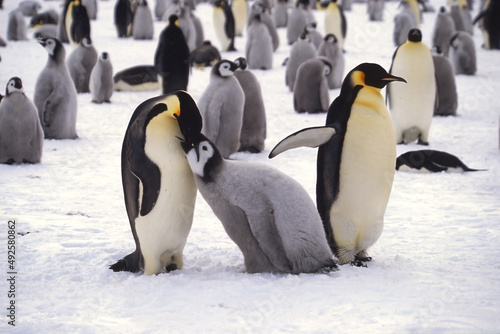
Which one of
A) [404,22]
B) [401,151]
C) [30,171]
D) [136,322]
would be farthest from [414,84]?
[404,22]

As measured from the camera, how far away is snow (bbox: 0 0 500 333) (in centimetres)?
278

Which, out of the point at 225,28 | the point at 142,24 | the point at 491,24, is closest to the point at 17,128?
the point at 225,28

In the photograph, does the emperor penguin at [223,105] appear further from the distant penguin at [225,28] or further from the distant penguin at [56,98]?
the distant penguin at [225,28]

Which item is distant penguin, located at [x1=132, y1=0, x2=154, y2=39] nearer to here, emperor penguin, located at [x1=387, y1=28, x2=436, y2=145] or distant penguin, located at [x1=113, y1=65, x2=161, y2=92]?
distant penguin, located at [x1=113, y1=65, x2=161, y2=92]

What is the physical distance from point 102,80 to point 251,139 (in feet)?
10.3

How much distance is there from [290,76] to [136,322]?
25.9ft

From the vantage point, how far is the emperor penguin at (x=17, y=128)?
5.81 m

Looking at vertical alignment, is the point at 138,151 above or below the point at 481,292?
above

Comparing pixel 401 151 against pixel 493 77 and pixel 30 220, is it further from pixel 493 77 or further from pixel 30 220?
pixel 493 77

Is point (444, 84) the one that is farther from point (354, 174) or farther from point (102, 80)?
point (354, 174)

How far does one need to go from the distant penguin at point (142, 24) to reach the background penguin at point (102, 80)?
20.2ft

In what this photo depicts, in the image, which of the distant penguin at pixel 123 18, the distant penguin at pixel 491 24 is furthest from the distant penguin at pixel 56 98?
the distant penguin at pixel 491 24

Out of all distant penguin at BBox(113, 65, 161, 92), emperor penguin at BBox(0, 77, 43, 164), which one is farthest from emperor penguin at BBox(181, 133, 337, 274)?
distant penguin at BBox(113, 65, 161, 92)

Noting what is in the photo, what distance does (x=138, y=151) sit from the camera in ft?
11.3
